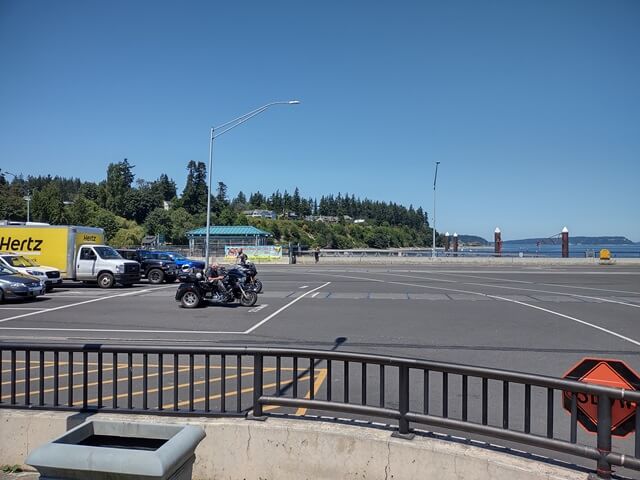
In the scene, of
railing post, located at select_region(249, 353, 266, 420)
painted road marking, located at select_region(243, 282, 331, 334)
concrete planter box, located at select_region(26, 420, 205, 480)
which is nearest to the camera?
concrete planter box, located at select_region(26, 420, 205, 480)

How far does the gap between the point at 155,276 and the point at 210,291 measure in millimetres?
12034

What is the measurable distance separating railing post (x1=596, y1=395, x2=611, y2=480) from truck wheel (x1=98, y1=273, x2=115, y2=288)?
84.0 ft

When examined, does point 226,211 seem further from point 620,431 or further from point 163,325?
point 620,431

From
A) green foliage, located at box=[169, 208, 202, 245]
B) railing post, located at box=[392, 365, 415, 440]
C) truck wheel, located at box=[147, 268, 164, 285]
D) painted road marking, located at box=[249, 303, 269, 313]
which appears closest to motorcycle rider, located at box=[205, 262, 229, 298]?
painted road marking, located at box=[249, 303, 269, 313]

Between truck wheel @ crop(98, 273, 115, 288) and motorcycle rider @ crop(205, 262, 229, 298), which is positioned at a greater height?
motorcycle rider @ crop(205, 262, 229, 298)

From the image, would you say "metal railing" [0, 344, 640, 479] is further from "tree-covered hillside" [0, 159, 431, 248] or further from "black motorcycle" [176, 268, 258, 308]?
"tree-covered hillside" [0, 159, 431, 248]

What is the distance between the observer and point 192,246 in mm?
64562

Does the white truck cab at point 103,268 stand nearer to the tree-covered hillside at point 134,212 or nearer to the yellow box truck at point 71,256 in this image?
the yellow box truck at point 71,256

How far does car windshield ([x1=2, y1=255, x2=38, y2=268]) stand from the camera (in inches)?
949

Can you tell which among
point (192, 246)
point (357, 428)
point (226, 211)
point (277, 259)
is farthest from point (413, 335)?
point (226, 211)

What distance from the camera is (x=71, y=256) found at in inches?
1069

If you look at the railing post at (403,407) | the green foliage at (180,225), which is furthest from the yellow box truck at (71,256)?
the green foliage at (180,225)

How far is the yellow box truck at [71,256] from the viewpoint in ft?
88.1

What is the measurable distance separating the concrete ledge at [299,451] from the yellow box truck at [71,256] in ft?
74.4
